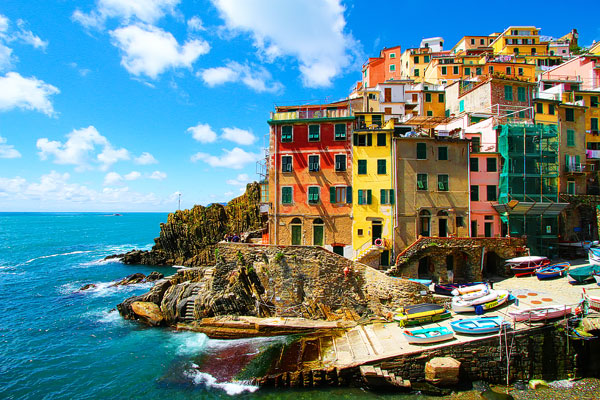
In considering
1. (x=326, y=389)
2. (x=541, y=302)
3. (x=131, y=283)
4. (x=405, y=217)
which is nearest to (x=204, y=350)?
(x=326, y=389)

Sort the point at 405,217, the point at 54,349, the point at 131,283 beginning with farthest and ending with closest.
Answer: the point at 131,283 < the point at 405,217 < the point at 54,349

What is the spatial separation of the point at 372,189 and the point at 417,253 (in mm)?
7566

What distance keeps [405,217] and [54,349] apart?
1349 inches

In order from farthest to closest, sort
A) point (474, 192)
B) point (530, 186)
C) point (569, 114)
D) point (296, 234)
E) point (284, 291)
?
point (569, 114) < point (296, 234) < point (474, 192) < point (530, 186) < point (284, 291)

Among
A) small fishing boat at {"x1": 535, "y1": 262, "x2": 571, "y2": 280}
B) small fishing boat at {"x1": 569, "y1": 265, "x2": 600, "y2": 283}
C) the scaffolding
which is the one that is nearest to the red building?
the scaffolding

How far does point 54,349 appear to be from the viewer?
27516 mm

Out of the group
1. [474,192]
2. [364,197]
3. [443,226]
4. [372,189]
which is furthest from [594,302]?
[364,197]

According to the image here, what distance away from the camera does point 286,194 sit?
3322cm

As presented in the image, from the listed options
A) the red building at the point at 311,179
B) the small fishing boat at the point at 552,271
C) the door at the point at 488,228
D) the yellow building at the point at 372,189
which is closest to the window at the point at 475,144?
the door at the point at 488,228

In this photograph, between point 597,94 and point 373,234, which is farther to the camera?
point 597,94

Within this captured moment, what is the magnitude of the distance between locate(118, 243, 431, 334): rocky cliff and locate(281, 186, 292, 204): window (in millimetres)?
5427

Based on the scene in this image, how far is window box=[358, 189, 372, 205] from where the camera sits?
106 ft

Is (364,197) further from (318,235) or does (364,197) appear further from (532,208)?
(532,208)

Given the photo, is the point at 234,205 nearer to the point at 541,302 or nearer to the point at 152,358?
the point at 152,358
